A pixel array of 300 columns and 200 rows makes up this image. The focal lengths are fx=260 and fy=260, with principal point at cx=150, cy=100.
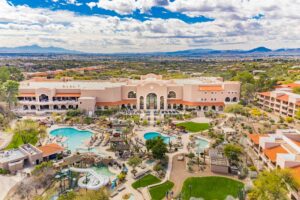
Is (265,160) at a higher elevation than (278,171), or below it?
below

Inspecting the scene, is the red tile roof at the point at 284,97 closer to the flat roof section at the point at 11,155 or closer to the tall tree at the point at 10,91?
the flat roof section at the point at 11,155

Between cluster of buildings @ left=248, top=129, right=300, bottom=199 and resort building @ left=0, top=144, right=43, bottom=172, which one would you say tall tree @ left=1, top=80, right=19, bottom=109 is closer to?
resort building @ left=0, top=144, right=43, bottom=172

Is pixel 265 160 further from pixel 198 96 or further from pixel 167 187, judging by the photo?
pixel 198 96

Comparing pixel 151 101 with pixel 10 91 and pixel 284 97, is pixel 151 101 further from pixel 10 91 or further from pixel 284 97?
pixel 10 91

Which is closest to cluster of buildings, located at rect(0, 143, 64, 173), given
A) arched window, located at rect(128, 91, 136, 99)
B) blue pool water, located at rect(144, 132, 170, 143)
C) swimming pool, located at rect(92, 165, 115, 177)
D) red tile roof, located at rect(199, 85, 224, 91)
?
swimming pool, located at rect(92, 165, 115, 177)

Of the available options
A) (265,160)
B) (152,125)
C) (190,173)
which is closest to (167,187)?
(190,173)

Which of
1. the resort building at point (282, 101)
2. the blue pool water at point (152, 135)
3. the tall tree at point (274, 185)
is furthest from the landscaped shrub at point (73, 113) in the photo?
the resort building at point (282, 101)
